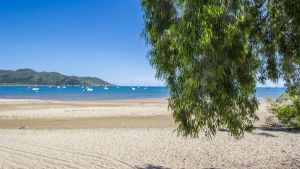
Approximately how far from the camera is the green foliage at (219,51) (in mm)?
8336

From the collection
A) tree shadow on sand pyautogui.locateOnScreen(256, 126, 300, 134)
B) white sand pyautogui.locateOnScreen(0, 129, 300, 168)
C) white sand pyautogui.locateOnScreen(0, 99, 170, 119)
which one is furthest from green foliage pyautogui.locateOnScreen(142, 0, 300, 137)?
white sand pyautogui.locateOnScreen(0, 99, 170, 119)

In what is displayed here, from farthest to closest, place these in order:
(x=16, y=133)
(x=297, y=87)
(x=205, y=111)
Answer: (x=16, y=133) < (x=297, y=87) < (x=205, y=111)

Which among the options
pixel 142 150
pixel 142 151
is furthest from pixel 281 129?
pixel 142 151

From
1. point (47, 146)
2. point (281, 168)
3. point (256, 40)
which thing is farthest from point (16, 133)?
point (256, 40)

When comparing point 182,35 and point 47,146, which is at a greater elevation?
point 182,35

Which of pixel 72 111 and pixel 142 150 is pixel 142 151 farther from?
pixel 72 111

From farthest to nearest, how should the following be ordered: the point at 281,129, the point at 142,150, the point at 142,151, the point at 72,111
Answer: the point at 72,111, the point at 281,129, the point at 142,150, the point at 142,151

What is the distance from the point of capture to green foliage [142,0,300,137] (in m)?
8.34

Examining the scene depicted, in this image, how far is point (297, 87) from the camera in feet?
35.8

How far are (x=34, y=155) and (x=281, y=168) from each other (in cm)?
1104

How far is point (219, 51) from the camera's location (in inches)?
334

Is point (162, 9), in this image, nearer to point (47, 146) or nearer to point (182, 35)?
point (182, 35)

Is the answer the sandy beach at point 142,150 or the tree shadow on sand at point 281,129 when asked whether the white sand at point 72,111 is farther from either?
the tree shadow on sand at point 281,129

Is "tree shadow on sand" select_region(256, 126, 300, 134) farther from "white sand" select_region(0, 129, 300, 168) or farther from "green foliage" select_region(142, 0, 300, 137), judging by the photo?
"green foliage" select_region(142, 0, 300, 137)
